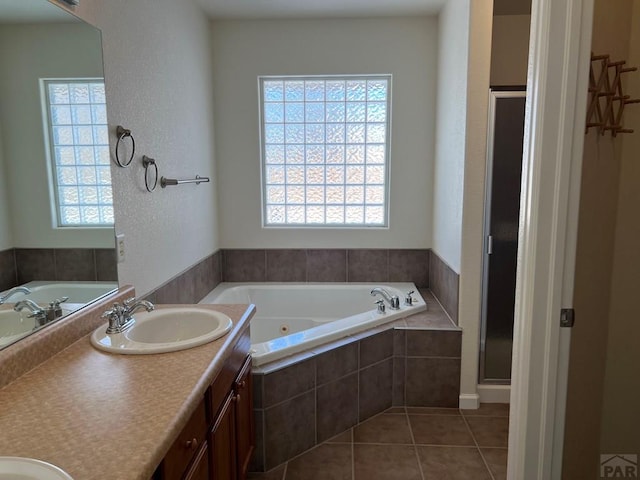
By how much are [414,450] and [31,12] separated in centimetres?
255

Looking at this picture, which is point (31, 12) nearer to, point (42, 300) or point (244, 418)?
point (42, 300)

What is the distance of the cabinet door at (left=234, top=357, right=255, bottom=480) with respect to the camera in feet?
5.87

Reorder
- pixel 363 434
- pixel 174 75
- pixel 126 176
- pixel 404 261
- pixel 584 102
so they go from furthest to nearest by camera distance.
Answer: pixel 404 261 → pixel 174 75 → pixel 363 434 → pixel 126 176 → pixel 584 102

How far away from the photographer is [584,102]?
1383mm

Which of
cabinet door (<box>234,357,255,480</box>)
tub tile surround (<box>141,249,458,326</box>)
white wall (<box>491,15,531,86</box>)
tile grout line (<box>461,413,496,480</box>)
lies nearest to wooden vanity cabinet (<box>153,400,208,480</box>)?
cabinet door (<box>234,357,255,480</box>)

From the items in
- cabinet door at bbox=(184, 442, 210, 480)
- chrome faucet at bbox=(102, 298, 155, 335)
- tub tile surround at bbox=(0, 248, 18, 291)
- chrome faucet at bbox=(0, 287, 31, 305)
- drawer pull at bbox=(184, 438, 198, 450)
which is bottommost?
cabinet door at bbox=(184, 442, 210, 480)

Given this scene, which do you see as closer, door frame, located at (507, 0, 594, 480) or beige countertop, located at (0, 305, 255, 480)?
beige countertop, located at (0, 305, 255, 480)

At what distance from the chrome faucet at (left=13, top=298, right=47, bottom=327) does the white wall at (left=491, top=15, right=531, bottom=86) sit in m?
2.76

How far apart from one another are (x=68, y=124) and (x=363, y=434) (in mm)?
2130

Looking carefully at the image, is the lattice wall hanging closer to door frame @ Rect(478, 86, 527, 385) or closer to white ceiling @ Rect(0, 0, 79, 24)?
door frame @ Rect(478, 86, 527, 385)

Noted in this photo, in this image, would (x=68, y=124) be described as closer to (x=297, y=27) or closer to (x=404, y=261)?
(x=297, y=27)

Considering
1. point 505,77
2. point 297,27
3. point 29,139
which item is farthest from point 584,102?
point 297,27

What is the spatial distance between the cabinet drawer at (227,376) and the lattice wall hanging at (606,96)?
1546 mm

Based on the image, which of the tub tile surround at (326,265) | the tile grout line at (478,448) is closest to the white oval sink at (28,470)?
the tile grout line at (478,448)
